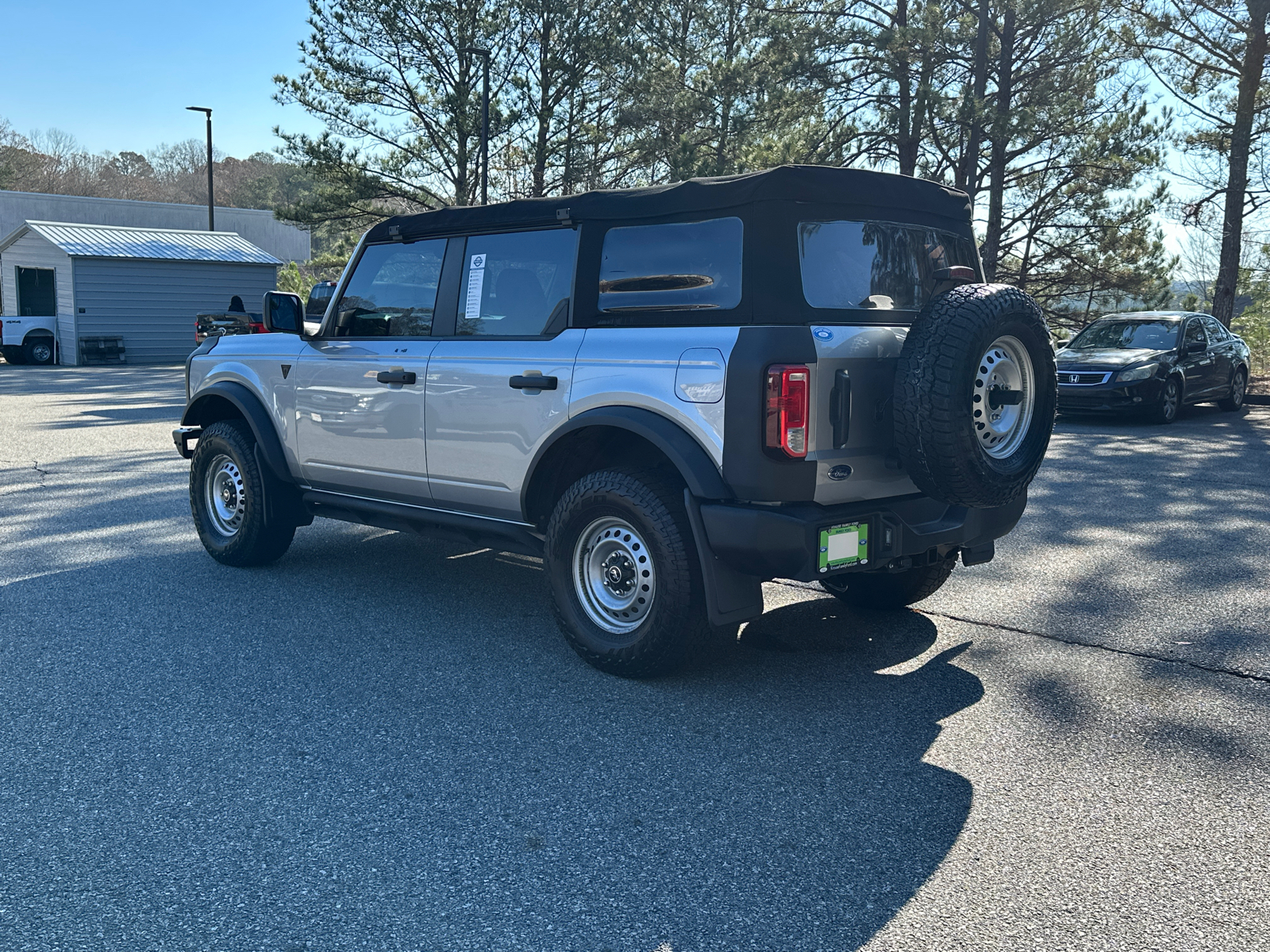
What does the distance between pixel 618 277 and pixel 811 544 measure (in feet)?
5.06

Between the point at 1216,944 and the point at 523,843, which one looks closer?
the point at 1216,944

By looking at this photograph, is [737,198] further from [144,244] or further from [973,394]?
[144,244]

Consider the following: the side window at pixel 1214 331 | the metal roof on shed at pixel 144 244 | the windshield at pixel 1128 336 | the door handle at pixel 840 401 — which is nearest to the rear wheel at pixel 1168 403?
the windshield at pixel 1128 336

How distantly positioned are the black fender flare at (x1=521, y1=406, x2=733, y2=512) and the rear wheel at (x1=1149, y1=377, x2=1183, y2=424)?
42.3 feet

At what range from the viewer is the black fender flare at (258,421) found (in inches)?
251

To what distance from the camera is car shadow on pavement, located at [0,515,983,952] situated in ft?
9.35

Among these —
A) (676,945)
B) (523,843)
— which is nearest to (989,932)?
(676,945)

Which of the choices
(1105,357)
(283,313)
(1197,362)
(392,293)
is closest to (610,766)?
(392,293)

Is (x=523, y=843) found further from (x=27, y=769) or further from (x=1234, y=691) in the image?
(x=1234, y=691)

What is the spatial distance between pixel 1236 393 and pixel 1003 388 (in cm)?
1539

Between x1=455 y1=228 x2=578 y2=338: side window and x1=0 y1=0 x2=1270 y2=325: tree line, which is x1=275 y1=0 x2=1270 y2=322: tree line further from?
x1=455 y1=228 x2=578 y2=338: side window

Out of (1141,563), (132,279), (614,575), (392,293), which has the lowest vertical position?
(1141,563)

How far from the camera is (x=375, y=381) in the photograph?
18.8ft

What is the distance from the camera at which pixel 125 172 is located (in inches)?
3851
